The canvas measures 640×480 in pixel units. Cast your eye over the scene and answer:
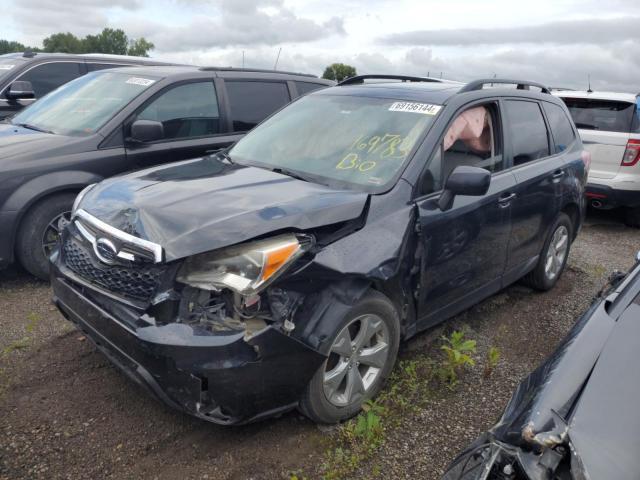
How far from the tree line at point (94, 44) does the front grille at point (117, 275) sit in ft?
259

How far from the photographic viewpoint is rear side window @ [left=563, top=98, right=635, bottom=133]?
7.18 metres

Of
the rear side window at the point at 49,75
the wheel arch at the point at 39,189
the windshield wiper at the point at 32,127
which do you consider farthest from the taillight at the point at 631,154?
the rear side window at the point at 49,75

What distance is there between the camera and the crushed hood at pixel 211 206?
8.35 feet

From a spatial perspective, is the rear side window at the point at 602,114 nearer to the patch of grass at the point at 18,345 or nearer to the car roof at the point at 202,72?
the car roof at the point at 202,72

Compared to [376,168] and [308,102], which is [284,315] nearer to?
[376,168]

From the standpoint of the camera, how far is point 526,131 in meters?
4.34

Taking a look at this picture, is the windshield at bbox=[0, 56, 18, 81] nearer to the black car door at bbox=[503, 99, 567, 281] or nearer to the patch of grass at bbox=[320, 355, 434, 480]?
the black car door at bbox=[503, 99, 567, 281]

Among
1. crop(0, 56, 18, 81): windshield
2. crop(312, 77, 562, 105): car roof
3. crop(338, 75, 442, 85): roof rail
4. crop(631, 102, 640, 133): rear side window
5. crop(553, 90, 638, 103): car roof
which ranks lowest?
crop(631, 102, 640, 133): rear side window

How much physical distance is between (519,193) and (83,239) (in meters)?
2.93

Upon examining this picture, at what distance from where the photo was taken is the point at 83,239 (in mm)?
2930

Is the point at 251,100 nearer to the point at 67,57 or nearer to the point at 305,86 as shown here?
the point at 305,86

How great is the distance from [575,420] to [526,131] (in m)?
3.09

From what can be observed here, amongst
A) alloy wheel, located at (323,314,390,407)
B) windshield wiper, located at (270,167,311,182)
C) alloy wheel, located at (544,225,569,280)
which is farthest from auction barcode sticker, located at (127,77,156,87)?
alloy wheel, located at (544,225,569,280)

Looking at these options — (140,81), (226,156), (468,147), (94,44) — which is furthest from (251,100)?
(94,44)
